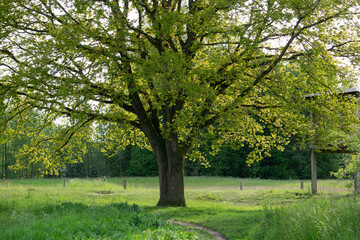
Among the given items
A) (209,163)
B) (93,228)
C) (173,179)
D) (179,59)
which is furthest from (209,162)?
(93,228)

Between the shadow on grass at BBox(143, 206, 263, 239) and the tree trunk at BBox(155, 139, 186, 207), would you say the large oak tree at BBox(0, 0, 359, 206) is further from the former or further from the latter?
the shadow on grass at BBox(143, 206, 263, 239)

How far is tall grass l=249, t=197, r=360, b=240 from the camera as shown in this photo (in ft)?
20.1

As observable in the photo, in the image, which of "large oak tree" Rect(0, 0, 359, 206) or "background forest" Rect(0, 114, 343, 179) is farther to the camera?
"background forest" Rect(0, 114, 343, 179)

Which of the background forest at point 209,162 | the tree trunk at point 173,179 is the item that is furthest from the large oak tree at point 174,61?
the background forest at point 209,162

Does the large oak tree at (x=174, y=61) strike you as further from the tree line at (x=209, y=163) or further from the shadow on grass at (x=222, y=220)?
the tree line at (x=209, y=163)

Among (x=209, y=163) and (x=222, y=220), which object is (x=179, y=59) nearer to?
(x=222, y=220)

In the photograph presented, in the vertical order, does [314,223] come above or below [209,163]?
above

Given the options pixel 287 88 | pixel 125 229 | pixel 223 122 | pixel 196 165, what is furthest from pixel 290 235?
pixel 196 165

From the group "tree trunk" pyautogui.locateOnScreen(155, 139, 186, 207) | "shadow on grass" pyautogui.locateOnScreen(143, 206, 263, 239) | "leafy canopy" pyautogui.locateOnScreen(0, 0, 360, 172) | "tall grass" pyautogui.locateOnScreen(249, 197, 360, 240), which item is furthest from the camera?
"tree trunk" pyautogui.locateOnScreen(155, 139, 186, 207)

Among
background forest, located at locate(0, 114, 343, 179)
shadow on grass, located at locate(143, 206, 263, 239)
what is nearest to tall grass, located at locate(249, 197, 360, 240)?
shadow on grass, located at locate(143, 206, 263, 239)

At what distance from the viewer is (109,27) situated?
13023 millimetres

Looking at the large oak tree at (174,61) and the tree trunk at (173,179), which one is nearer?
the large oak tree at (174,61)

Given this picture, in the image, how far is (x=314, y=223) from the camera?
6875mm

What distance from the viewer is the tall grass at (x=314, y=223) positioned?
6.12 m
